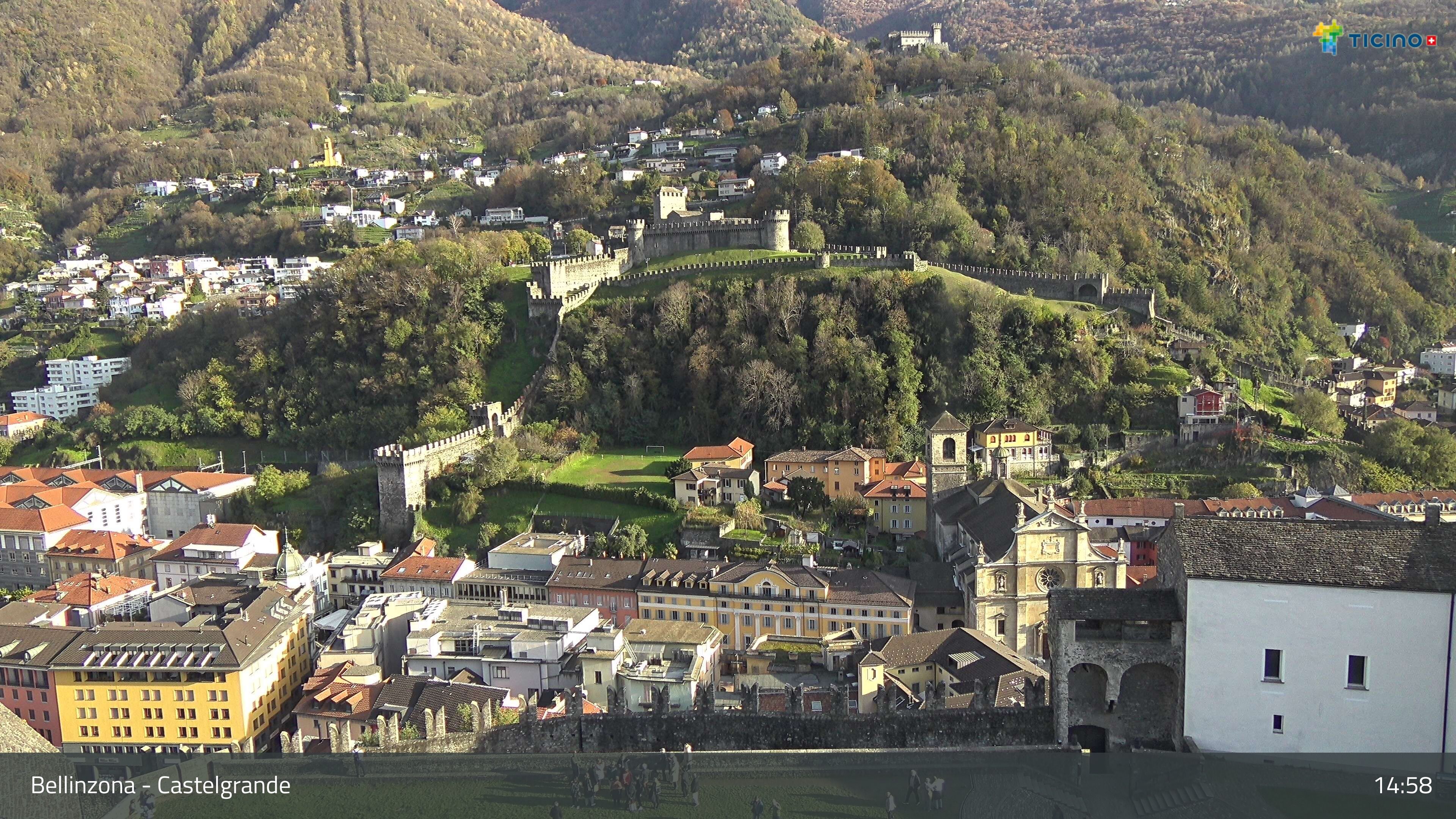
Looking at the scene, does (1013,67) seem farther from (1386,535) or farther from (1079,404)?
(1386,535)

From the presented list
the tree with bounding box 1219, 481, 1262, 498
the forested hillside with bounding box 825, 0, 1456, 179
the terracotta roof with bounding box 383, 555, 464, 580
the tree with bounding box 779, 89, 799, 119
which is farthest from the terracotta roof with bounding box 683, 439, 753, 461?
the forested hillside with bounding box 825, 0, 1456, 179

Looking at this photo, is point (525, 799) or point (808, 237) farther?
point (808, 237)

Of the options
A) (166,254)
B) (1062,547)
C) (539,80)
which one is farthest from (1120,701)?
(539,80)

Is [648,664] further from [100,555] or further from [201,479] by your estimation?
[201,479]

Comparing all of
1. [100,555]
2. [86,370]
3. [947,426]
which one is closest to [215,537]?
[100,555]

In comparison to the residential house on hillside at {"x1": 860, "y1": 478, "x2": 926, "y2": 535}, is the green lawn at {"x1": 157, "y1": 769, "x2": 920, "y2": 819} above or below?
above

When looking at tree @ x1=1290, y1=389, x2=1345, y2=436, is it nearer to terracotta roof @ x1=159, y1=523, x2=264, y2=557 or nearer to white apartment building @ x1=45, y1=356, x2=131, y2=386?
terracotta roof @ x1=159, y1=523, x2=264, y2=557
